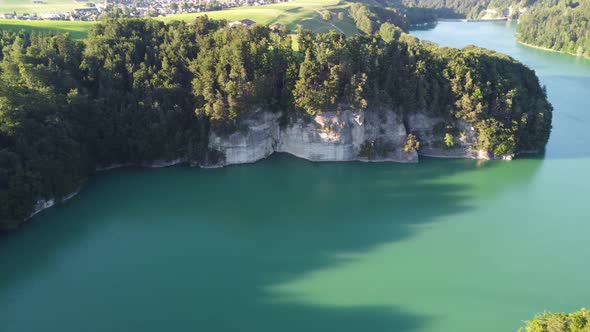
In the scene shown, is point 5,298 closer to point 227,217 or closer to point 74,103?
point 227,217

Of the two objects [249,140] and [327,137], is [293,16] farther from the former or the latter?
[249,140]

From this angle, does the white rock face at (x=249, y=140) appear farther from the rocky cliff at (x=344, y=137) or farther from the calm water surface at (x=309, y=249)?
the calm water surface at (x=309, y=249)

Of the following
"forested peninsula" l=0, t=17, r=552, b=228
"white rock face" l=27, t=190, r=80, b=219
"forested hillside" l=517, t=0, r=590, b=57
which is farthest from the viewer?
"forested hillside" l=517, t=0, r=590, b=57

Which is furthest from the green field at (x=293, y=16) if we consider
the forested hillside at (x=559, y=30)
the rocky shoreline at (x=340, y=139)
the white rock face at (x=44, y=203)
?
the forested hillside at (x=559, y=30)

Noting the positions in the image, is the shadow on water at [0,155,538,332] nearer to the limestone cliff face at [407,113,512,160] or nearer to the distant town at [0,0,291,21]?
the limestone cliff face at [407,113,512,160]

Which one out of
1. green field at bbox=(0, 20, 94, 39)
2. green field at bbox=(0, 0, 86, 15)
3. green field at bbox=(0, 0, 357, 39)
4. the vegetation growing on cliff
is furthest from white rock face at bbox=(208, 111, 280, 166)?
green field at bbox=(0, 0, 86, 15)

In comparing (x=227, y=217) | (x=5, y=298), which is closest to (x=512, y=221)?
(x=227, y=217)

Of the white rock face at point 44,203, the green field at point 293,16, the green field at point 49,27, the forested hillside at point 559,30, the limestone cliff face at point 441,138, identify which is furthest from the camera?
the forested hillside at point 559,30
